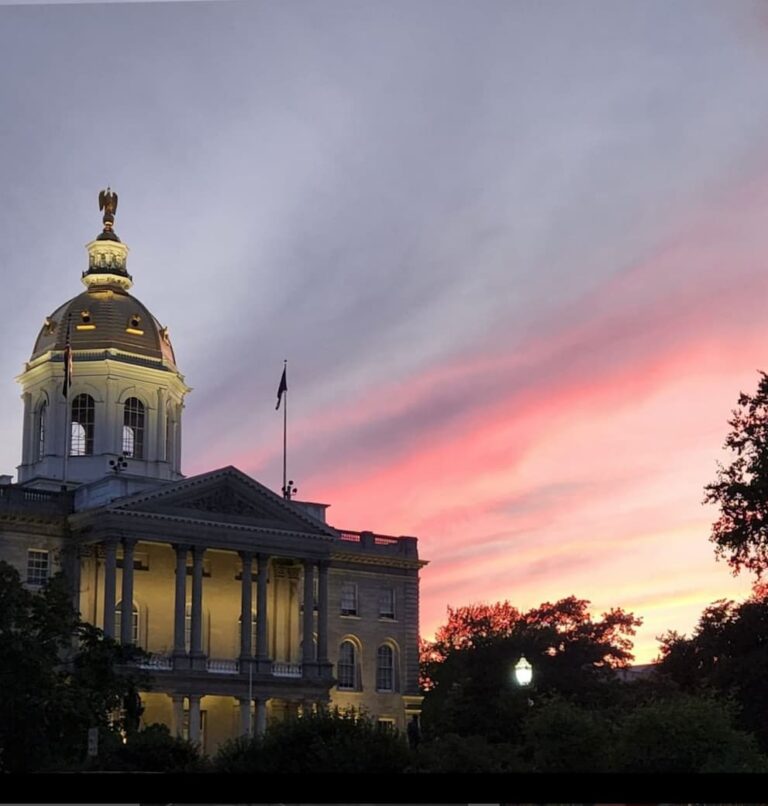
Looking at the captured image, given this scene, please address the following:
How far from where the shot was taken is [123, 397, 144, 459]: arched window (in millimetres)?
84250

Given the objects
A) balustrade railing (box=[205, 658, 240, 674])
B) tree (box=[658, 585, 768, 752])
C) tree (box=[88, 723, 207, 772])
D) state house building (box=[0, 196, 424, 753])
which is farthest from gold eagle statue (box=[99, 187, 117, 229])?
tree (box=[88, 723, 207, 772])

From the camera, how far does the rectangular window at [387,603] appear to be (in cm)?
8481

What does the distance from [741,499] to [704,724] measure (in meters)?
19.1

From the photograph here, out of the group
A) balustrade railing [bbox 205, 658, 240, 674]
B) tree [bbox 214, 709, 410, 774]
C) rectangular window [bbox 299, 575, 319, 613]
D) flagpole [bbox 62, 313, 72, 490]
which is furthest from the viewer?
rectangular window [bbox 299, 575, 319, 613]

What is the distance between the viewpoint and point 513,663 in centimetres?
7500

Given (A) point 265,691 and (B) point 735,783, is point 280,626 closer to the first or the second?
(A) point 265,691

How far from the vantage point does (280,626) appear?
267ft

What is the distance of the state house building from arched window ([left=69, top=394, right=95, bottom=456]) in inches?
3.2

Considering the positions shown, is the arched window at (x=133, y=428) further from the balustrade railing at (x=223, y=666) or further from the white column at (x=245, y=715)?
the white column at (x=245, y=715)

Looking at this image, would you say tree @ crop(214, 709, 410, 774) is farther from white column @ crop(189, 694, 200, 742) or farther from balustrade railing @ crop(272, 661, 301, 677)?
balustrade railing @ crop(272, 661, 301, 677)

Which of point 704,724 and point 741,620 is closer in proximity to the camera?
point 704,724

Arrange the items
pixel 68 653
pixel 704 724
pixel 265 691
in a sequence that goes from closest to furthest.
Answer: pixel 704 724
pixel 68 653
pixel 265 691

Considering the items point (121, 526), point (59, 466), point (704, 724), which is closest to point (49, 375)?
point (59, 466)

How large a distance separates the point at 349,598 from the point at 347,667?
12.8 feet
